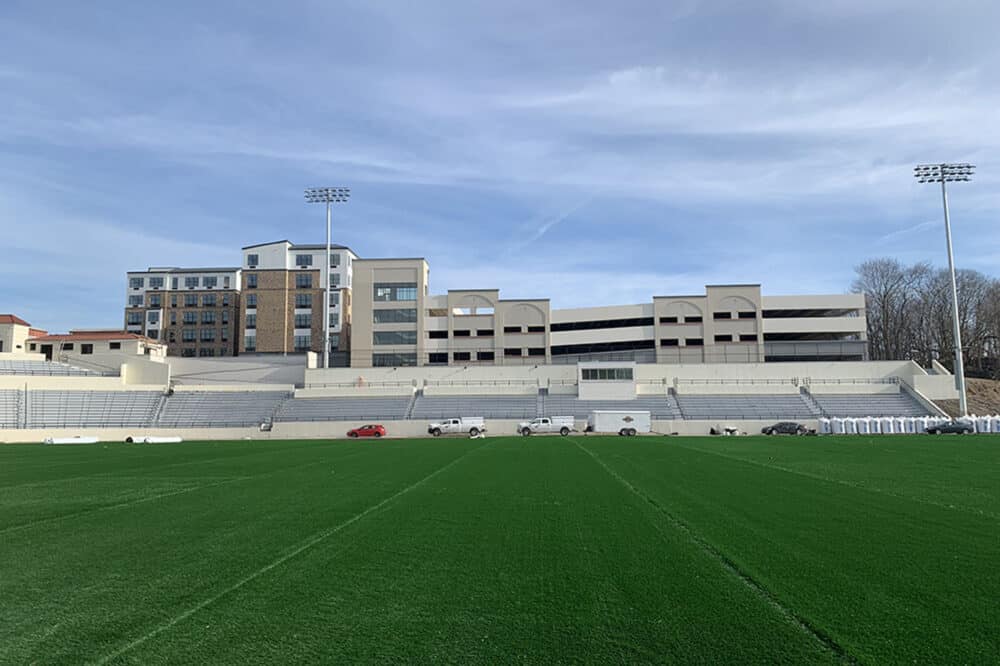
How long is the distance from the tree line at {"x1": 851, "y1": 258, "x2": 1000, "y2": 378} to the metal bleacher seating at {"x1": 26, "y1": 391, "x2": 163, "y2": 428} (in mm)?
81990

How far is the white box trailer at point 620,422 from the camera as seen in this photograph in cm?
5566

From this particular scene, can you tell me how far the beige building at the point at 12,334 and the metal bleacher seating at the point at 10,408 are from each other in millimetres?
15110

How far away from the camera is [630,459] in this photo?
2561cm

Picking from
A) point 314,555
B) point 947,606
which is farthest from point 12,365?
point 947,606

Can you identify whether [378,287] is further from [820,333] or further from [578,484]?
[578,484]

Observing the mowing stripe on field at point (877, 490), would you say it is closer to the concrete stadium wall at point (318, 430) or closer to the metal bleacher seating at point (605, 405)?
the concrete stadium wall at point (318, 430)

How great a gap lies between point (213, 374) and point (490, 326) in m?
30.8

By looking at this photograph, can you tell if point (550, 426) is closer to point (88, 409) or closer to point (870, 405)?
point (870, 405)

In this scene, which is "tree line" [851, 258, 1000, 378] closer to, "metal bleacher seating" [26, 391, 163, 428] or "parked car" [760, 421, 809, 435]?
"parked car" [760, 421, 809, 435]

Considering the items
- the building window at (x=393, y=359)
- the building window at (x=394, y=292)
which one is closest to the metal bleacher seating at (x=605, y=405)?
the building window at (x=393, y=359)

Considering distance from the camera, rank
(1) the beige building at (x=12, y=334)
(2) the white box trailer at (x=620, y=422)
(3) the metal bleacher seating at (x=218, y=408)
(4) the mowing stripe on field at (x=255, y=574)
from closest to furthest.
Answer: (4) the mowing stripe on field at (x=255, y=574) → (2) the white box trailer at (x=620, y=422) → (3) the metal bleacher seating at (x=218, y=408) → (1) the beige building at (x=12, y=334)

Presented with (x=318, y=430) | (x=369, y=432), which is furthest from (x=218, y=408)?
(x=369, y=432)

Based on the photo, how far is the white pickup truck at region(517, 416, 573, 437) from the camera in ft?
186

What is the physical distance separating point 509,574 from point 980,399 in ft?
234
